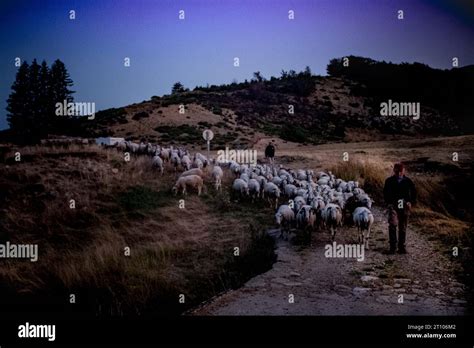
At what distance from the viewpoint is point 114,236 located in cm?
677

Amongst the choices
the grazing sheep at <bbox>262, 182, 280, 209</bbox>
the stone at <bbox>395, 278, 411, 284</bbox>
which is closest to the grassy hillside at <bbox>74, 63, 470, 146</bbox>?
the grazing sheep at <bbox>262, 182, 280, 209</bbox>

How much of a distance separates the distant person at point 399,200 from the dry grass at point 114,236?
6.06ft

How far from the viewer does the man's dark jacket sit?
6.21m

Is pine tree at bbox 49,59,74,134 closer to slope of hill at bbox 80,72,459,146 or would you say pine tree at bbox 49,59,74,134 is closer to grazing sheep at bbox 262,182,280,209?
slope of hill at bbox 80,72,459,146

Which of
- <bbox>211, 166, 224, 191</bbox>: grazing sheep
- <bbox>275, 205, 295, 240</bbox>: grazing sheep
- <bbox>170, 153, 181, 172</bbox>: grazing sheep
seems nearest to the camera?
<bbox>275, 205, 295, 240</bbox>: grazing sheep

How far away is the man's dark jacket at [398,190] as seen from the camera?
6212 millimetres

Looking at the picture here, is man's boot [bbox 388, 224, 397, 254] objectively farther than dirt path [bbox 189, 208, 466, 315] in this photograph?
Yes

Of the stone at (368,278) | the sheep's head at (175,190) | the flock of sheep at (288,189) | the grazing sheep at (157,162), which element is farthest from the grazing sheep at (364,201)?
the grazing sheep at (157,162)

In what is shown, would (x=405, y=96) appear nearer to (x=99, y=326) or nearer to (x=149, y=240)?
(x=149, y=240)

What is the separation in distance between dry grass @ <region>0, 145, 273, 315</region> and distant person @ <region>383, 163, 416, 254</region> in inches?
72.8

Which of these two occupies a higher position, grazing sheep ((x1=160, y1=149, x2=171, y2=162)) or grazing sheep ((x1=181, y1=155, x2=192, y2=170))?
grazing sheep ((x1=160, y1=149, x2=171, y2=162))

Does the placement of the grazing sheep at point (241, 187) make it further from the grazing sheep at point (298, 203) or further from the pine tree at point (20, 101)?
the pine tree at point (20, 101)

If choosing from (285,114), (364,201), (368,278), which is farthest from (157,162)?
(368,278)

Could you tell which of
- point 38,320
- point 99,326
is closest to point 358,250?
point 99,326
